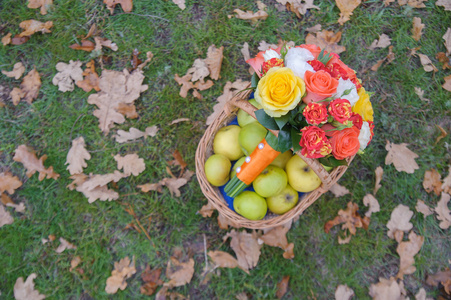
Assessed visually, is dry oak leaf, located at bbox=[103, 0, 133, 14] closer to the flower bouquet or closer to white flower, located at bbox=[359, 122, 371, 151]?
the flower bouquet

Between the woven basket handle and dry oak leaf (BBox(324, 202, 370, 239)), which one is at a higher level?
the woven basket handle

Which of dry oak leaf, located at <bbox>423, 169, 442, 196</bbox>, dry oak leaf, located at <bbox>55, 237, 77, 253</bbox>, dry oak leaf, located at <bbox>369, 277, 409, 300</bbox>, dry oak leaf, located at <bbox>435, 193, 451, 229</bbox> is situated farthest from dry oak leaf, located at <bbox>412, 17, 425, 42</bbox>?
dry oak leaf, located at <bbox>55, 237, 77, 253</bbox>

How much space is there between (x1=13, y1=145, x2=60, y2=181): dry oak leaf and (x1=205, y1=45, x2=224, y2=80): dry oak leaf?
6.73 feet

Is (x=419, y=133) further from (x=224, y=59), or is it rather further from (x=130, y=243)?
(x=130, y=243)

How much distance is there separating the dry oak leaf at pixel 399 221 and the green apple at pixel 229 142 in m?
1.88

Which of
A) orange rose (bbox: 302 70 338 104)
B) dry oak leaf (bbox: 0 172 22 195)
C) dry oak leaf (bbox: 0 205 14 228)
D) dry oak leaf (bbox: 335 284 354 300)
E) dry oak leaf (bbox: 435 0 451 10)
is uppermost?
dry oak leaf (bbox: 435 0 451 10)

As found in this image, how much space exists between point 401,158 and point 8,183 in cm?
431

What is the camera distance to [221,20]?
3.35m

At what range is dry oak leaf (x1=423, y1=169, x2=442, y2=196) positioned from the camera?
3.04 metres

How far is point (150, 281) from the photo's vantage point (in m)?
2.90

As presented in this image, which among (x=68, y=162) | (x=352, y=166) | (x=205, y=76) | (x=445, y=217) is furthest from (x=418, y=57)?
(x=68, y=162)

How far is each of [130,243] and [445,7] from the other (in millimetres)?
4547

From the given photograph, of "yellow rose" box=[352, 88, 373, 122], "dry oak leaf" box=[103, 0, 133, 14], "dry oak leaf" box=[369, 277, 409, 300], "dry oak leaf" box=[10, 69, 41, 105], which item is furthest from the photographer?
"dry oak leaf" box=[103, 0, 133, 14]

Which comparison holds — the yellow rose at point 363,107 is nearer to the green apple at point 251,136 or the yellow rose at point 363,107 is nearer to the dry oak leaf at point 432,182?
the green apple at point 251,136
